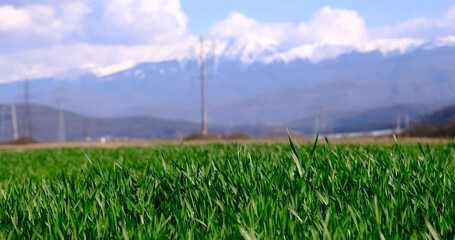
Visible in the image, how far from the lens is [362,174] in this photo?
17.5ft

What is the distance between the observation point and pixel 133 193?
16.6ft

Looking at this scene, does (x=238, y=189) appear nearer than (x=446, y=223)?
No

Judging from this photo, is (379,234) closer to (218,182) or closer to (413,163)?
(218,182)

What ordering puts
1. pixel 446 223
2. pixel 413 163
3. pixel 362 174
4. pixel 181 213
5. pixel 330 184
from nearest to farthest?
pixel 446 223
pixel 181 213
pixel 330 184
pixel 362 174
pixel 413 163

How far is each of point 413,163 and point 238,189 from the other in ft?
6.45

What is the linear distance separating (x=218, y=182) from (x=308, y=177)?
1.86ft

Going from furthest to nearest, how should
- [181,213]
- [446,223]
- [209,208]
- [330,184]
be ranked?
[330,184], [209,208], [181,213], [446,223]

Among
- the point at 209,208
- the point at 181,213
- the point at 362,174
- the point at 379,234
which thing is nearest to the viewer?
the point at 379,234

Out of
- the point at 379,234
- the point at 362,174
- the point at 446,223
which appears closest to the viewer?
the point at 379,234

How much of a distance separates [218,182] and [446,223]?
1706mm

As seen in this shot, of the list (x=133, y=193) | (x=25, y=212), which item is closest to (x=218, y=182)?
(x=133, y=193)

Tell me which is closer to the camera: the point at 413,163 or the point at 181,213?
the point at 181,213

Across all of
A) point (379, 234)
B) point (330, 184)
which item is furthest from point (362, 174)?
point (379, 234)

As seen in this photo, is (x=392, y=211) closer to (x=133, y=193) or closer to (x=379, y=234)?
(x=379, y=234)
